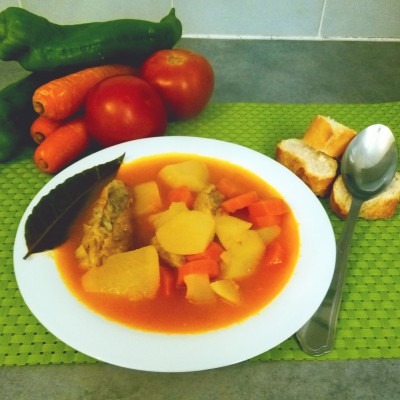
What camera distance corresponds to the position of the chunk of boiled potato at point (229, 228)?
113 cm

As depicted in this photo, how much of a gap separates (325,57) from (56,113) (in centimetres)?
150

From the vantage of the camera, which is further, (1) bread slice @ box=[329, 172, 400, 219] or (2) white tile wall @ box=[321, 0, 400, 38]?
(2) white tile wall @ box=[321, 0, 400, 38]

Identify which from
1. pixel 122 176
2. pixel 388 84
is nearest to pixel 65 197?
pixel 122 176

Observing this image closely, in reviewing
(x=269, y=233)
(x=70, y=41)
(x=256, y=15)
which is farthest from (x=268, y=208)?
(x=256, y=15)

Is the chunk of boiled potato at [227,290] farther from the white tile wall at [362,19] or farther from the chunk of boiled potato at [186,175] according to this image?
the white tile wall at [362,19]

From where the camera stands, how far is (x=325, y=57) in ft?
7.72

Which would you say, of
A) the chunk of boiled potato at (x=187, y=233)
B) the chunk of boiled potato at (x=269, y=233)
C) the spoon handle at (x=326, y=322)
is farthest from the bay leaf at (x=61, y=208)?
the spoon handle at (x=326, y=322)

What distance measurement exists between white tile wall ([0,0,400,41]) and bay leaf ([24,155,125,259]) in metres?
1.29

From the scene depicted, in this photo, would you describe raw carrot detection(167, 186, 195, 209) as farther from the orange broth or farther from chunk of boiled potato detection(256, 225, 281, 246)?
chunk of boiled potato detection(256, 225, 281, 246)

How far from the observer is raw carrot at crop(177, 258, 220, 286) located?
41.5 inches

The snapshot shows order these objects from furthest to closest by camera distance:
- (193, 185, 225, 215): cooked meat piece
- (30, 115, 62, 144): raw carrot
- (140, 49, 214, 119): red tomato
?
(140, 49, 214, 119): red tomato
(30, 115, 62, 144): raw carrot
(193, 185, 225, 215): cooked meat piece

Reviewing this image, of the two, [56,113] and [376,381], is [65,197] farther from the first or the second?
[376,381]

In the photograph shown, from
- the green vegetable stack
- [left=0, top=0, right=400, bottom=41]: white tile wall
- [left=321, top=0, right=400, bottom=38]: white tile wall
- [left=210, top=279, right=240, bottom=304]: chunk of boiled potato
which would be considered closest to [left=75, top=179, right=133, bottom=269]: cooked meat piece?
[left=210, top=279, right=240, bottom=304]: chunk of boiled potato

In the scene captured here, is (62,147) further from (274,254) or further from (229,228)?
(274,254)
